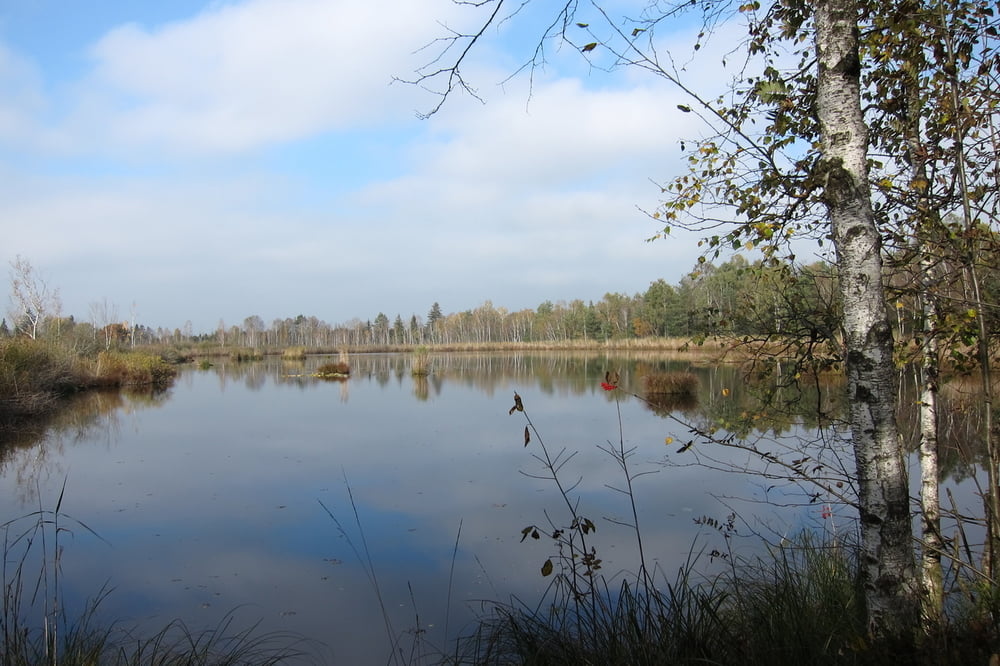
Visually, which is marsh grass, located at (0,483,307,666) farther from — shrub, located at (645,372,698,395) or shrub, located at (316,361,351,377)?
shrub, located at (316,361,351,377)

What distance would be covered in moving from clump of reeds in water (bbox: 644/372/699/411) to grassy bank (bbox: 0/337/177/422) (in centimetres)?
1409

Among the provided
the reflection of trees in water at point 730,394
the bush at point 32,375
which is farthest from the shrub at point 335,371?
the bush at point 32,375

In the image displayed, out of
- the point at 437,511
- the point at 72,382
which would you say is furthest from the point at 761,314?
the point at 72,382

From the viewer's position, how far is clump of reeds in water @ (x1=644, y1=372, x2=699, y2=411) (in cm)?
1550

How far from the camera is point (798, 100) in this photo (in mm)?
2684

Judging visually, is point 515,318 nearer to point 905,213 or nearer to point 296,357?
point 296,357

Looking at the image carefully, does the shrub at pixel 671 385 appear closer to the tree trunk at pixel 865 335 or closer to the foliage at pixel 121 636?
the foliage at pixel 121 636

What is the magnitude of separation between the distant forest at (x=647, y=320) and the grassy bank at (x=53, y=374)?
2.09 metres

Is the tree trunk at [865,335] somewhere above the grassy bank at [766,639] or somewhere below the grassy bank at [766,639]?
above

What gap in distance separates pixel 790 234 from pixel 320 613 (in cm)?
398

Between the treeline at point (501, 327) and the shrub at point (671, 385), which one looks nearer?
the shrub at point (671, 385)

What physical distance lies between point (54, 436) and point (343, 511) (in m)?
8.25

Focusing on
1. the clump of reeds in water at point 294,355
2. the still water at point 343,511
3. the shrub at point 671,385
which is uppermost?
the clump of reeds in water at point 294,355

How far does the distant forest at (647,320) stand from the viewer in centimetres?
288
